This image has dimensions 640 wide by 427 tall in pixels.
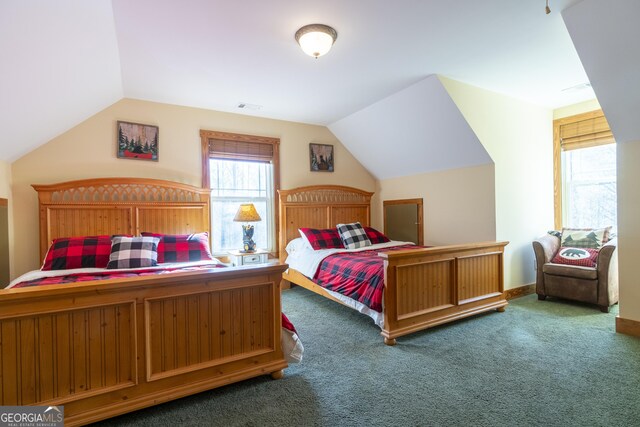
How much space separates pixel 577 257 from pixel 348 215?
289cm

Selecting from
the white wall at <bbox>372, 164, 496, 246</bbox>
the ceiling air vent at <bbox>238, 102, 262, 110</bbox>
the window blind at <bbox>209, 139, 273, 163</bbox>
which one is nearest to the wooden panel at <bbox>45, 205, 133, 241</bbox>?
the window blind at <bbox>209, 139, 273, 163</bbox>

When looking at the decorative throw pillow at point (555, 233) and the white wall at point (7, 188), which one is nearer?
the white wall at point (7, 188)

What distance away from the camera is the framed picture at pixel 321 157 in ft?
16.2

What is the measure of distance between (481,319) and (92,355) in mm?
3196

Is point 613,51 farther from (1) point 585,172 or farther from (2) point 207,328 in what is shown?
(2) point 207,328

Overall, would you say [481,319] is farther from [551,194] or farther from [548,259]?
[551,194]

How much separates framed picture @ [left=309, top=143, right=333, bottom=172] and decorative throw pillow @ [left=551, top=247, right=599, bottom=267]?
318 centimetres

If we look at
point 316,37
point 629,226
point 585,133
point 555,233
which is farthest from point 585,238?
point 316,37

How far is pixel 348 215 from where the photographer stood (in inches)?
201

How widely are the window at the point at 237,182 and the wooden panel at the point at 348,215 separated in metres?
0.90

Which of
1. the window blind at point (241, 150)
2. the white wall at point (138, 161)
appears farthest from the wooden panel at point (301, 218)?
the window blind at point (241, 150)

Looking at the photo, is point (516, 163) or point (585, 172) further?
point (585, 172)

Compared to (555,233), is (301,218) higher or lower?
higher

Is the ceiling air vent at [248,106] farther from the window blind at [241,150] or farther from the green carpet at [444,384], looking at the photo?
the green carpet at [444,384]
